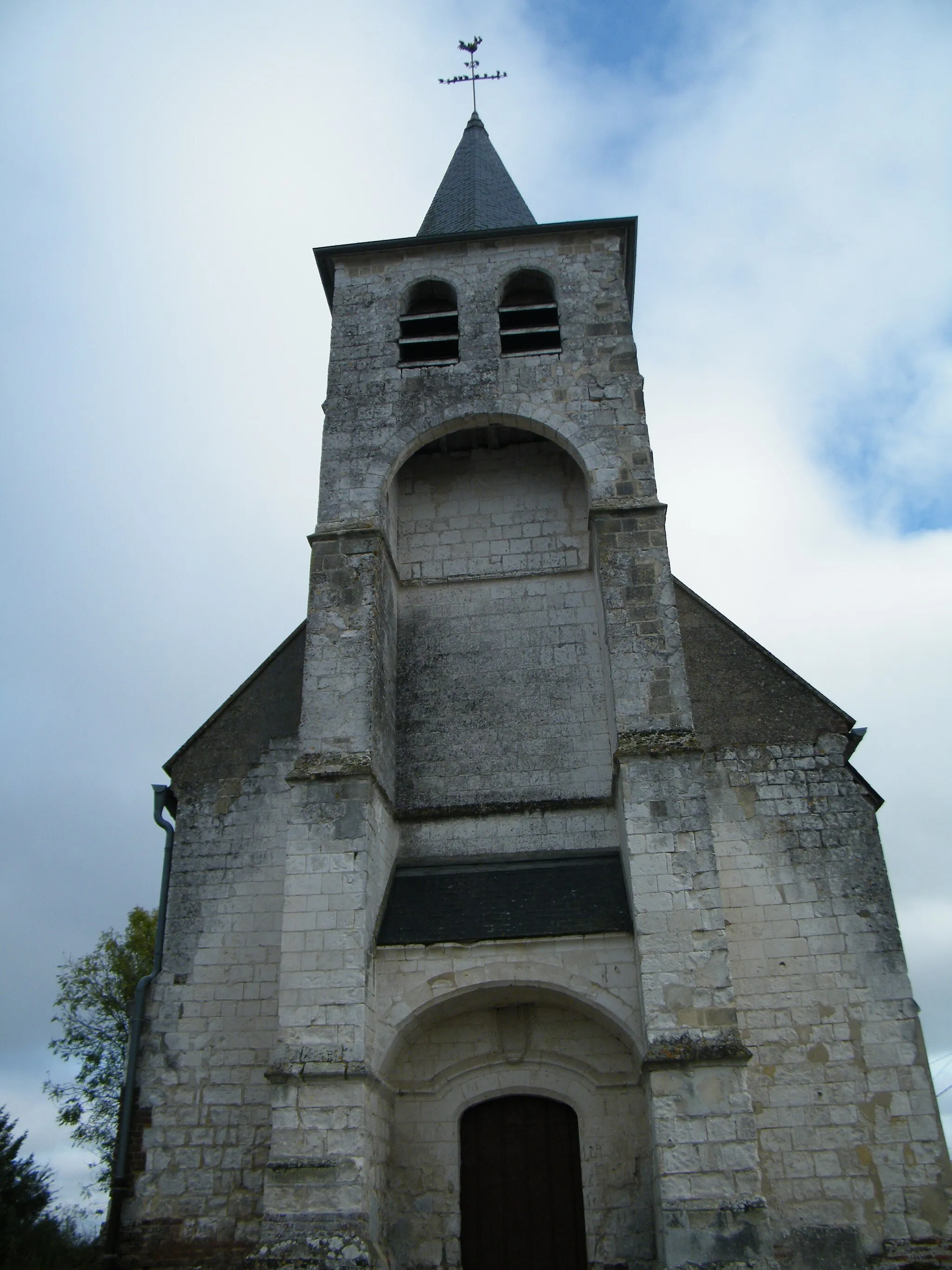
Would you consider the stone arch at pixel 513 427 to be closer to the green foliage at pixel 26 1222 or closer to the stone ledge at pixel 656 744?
the stone ledge at pixel 656 744

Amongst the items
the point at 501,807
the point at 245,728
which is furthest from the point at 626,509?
the point at 245,728

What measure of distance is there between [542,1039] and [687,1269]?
204cm

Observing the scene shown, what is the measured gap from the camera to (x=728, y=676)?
878cm

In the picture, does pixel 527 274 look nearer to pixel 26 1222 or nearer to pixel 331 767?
pixel 331 767

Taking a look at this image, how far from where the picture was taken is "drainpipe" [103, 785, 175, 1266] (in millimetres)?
7250

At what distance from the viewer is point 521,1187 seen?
7266mm

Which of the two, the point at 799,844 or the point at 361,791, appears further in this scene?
the point at 799,844

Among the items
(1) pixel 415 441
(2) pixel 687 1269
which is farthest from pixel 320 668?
(2) pixel 687 1269

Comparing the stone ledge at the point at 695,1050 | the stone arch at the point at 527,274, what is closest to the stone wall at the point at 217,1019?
the stone ledge at the point at 695,1050

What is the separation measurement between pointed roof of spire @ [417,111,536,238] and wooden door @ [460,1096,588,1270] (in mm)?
8542

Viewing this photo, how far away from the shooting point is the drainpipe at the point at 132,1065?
7.25 metres

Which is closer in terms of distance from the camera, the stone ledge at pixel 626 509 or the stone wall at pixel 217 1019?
the stone wall at pixel 217 1019

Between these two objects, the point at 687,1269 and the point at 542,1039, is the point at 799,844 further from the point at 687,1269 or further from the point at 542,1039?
the point at 687,1269

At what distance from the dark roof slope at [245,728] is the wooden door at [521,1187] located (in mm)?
3592
